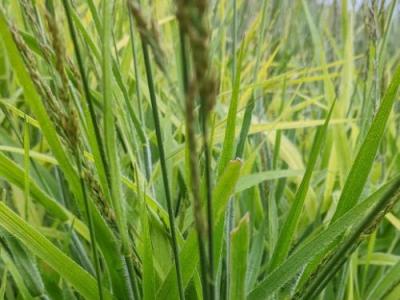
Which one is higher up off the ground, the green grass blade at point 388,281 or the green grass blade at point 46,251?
the green grass blade at point 46,251

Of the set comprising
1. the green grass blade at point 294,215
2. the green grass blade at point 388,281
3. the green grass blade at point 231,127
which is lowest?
the green grass blade at point 388,281

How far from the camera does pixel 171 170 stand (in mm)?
646

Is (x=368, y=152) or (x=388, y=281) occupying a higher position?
(x=368, y=152)

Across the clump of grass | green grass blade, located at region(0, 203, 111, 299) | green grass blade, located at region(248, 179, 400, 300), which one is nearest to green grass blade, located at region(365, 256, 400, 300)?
the clump of grass

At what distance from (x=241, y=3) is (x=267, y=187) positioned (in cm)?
33


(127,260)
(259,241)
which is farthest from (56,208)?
(259,241)

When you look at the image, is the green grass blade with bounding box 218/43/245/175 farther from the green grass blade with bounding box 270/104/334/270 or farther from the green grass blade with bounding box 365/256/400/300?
the green grass blade with bounding box 365/256/400/300

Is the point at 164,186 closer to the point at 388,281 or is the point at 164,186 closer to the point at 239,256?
the point at 239,256

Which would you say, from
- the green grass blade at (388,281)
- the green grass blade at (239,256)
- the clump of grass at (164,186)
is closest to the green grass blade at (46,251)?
the clump of grass at (164,186)

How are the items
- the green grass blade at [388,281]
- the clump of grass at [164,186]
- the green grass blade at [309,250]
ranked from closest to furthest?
the clump of grass at [164,186] < the green grass blade at [309,250] < the green grass blade at [388,281]

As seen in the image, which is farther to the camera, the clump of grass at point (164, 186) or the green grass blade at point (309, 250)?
the green grass blade at point (309, 250)

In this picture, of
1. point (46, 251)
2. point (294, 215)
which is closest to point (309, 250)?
point (294, 215)

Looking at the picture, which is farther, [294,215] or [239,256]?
[294,215]

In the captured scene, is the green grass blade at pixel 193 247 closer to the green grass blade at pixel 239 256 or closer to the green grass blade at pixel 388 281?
the green grass blade at pixel 239 256
